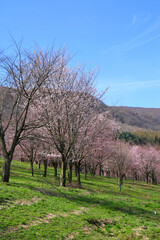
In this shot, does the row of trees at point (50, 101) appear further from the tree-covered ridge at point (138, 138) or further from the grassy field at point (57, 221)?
the tree-covered ridge at point (138, 138)

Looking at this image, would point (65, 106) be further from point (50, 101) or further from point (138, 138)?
point (138, 138)

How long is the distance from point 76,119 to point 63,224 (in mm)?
9958

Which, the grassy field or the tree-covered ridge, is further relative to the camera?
the tree-covered ridge

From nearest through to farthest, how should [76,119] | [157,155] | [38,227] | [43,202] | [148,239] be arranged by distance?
[38,227], [148,239], [43,202], [76,119], [157,155]

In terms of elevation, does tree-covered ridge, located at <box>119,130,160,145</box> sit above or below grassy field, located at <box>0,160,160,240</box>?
above

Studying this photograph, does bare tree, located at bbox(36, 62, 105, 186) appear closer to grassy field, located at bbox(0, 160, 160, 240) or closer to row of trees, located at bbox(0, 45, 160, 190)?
row of trees, located at bbox(0, 45, 160, 190)

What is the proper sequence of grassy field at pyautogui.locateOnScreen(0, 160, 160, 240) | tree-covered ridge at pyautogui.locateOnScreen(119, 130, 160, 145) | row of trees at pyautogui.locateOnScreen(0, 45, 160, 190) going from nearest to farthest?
grassy field at pyautogui.locateOnScreen(0, 160, 160, 240) < row of trees at pyautogui.locateOnScreen(0, 45, 160, 190) < tree-covered ridge at pyautogui.locateOnScreen(119, 130, 160, 145)

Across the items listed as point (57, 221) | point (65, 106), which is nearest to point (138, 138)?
point (65, 106)

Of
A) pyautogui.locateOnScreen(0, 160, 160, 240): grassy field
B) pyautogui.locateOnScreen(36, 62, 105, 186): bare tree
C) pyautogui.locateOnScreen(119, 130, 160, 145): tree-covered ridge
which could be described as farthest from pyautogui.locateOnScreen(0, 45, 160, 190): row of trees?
pyautogui.locateOnScreen(119, 130, 160, 145): tree-covered ridge

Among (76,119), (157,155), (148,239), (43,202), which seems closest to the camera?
(148,239)

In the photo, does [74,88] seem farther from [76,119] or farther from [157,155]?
[157,155]

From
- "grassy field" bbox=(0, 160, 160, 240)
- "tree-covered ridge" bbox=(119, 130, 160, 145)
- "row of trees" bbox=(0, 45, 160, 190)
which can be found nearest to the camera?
"grassy field" bbox=(0, 160, 160, 240)

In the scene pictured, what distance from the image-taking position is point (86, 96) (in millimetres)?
17312

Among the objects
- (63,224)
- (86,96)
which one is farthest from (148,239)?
(86,96)
